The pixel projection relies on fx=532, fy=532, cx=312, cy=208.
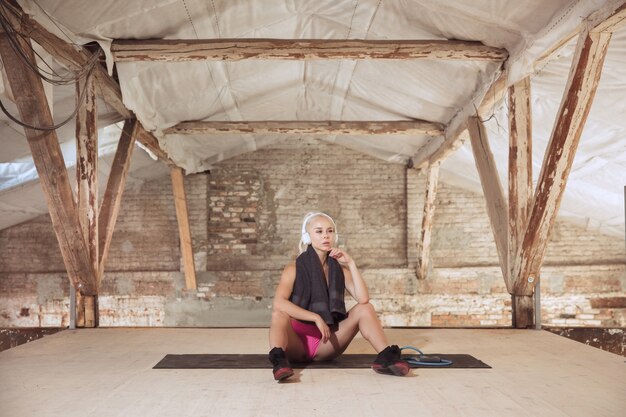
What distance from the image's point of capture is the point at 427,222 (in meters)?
7.98

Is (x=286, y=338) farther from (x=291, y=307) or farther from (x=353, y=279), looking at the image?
(x=353, y=279)

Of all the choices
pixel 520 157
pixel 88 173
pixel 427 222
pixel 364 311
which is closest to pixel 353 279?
pixel 364 311

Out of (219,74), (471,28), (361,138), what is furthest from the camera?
(361,138)

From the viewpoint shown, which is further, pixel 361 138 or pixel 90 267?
pixel 361 138

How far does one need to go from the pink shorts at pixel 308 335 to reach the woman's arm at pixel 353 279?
0.94 feet

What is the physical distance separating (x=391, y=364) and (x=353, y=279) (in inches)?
20.4

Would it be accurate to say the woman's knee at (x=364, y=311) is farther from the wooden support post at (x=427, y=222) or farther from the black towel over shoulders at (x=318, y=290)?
the wooden support post at (x=427, y=222)

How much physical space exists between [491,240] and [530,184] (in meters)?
4.61

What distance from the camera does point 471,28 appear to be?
13.4 feet

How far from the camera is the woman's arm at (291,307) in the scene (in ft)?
8.77

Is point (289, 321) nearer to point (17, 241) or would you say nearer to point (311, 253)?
point (311, 253)

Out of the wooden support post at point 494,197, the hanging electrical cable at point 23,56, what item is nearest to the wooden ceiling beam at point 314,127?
the wooden support post at point 494,197

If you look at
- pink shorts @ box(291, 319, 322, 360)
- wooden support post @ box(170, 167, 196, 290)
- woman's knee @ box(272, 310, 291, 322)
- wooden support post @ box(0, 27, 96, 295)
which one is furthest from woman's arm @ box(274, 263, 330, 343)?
wooden support post @ box(170, 167, 196, 290)

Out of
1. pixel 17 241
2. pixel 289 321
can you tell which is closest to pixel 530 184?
pixel 289 321
